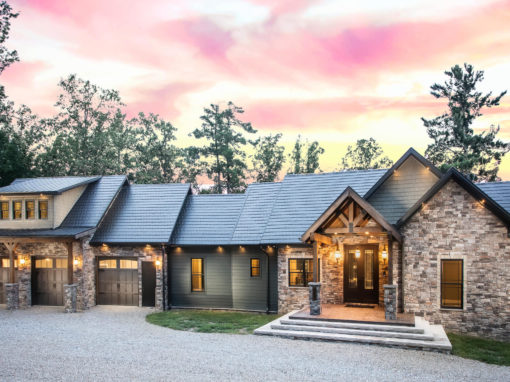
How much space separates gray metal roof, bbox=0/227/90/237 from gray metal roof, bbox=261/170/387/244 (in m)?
8.34

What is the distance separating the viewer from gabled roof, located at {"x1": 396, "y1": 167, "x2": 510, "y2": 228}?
13.0 metres

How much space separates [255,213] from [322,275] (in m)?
4.52

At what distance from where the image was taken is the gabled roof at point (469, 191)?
12980 millimetres

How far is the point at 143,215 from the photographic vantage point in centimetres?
1989

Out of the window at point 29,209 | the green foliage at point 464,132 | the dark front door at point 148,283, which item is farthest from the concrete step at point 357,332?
the green foliage at point 464,132

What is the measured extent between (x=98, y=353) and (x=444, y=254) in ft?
36.6

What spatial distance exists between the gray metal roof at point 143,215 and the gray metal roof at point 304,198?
489 cm

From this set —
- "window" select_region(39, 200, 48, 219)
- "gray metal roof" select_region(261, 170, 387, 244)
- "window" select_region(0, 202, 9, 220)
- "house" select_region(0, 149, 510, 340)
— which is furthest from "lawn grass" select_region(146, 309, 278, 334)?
"window" select_region(0, 202, 9, 220)

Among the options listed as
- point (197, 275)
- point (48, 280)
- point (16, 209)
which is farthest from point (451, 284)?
point (16, 209)

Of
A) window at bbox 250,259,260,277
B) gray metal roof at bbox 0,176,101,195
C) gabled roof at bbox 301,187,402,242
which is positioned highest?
gray metal roof at bbox 0,176,101,195

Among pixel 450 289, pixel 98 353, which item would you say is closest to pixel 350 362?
pixel 450 289

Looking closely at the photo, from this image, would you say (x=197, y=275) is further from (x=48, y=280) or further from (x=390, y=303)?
(x=390, y=303)

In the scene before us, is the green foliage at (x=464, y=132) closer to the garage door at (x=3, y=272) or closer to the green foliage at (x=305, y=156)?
the green foliage at (x=305, y=156)

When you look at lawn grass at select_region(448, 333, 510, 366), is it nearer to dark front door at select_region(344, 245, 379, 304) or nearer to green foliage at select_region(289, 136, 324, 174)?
dark front door at select_region(344, 245, 379, 304)
